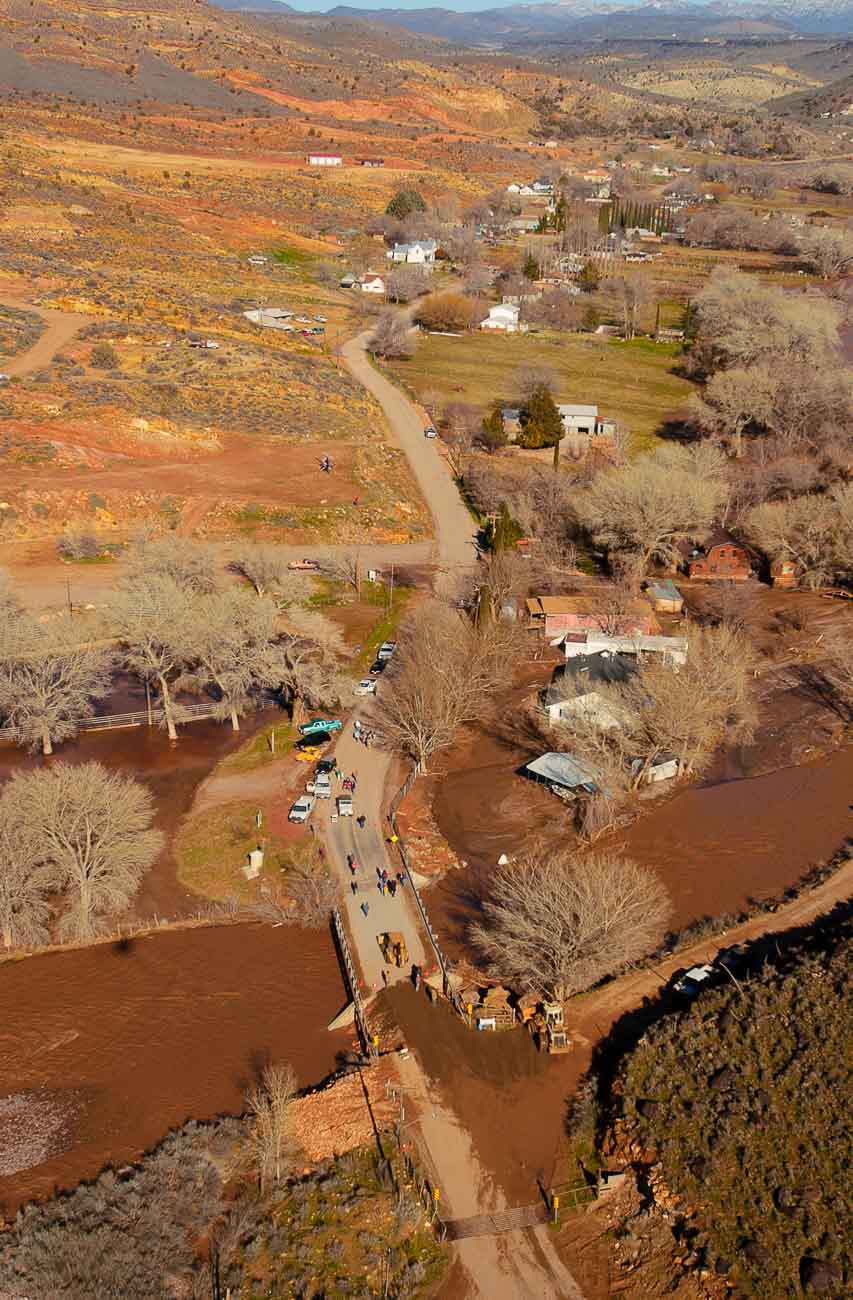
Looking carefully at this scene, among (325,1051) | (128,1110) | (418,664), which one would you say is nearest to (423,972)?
(325,1051)

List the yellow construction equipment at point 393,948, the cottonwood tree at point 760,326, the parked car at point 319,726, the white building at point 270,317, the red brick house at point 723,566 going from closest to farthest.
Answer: the yellow construction equipment at point 393,948 < the parked car at point 319,726 < the red brick house at point 723,566 < the cottonwood tree at point 760,326 < the white building at point 270,317

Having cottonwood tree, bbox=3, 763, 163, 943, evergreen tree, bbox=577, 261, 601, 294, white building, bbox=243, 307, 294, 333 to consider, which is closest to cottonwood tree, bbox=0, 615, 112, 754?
cottonwood tree, bbox=3, 763, 163, 943

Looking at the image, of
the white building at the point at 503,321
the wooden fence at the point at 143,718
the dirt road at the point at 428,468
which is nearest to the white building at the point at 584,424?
the dirt road at the point at 428,468

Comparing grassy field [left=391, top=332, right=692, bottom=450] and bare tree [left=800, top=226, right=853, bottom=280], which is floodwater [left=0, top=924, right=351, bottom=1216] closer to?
grassy field [left=391, top=332, right=692, bottom=450]

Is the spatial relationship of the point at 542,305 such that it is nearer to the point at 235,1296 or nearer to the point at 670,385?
the point at 670,385

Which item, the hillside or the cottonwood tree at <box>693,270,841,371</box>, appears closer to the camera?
the hillside

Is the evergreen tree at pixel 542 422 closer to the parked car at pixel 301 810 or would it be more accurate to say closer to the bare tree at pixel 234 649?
the bare tree at pixel 234 649
